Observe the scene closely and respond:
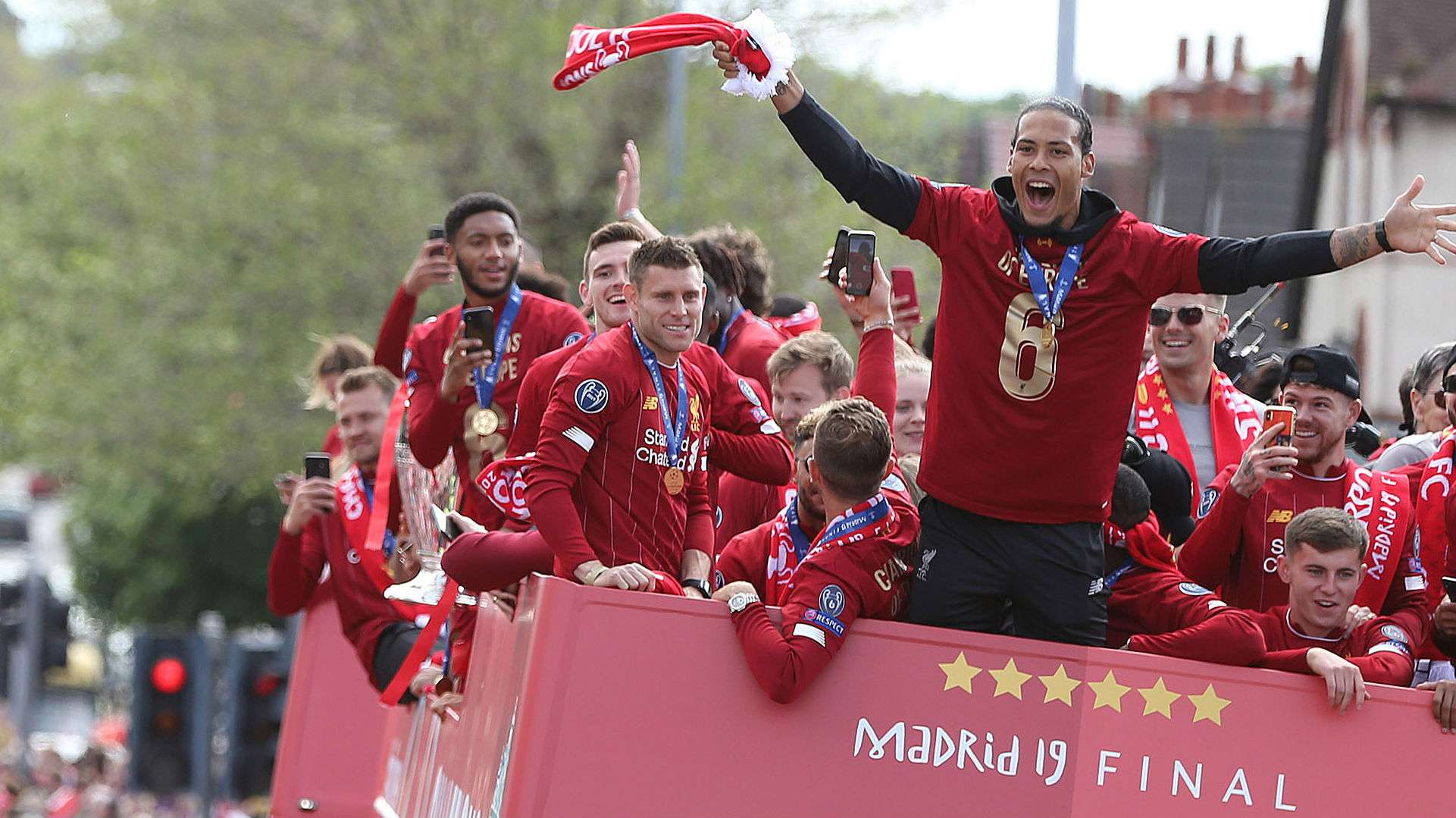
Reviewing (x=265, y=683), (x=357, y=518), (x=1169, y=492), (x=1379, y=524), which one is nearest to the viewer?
(x=1379, y=524)

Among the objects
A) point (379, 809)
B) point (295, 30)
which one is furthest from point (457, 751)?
point (295, 30)

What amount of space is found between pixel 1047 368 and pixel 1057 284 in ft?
0.73

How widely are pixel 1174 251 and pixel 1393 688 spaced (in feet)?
4.13

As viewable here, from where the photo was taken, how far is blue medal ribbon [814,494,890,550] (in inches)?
214

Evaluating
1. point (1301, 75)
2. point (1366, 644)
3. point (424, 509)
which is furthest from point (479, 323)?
point (1301, 75)

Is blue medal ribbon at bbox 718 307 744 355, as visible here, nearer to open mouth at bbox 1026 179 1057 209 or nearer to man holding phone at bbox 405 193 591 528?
man holding phone at bbox 405 193 591 528

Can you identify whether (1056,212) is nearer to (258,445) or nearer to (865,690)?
(865,690)

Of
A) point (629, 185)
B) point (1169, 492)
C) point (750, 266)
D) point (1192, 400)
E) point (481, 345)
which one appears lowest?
point (1169, 492)

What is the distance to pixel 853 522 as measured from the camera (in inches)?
215

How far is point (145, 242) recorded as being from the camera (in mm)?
24844

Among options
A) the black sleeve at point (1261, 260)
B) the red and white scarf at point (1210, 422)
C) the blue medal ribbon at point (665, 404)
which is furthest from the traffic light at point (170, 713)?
the black sleeve at point (1261, 260)

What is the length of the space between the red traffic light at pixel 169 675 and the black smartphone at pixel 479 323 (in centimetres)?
998

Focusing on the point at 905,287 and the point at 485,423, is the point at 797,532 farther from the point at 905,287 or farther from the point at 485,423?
the point at 905,287

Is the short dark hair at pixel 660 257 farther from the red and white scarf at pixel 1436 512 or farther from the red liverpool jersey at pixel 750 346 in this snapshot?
the red and white scarf at pixel 1436 512
